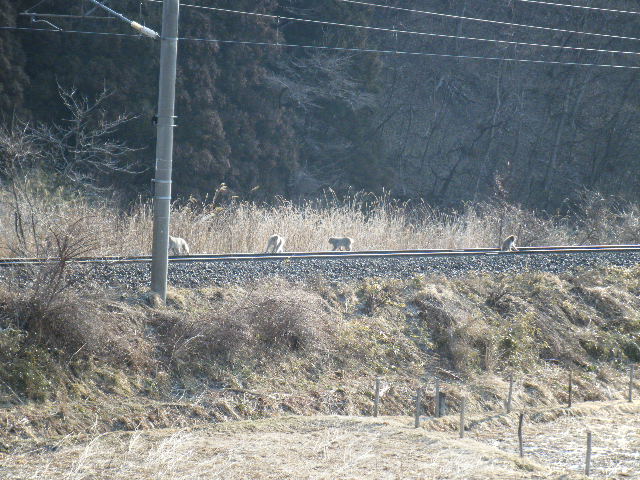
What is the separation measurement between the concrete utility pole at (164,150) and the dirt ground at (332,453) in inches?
112

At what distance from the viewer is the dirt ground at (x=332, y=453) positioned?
7.48 meters

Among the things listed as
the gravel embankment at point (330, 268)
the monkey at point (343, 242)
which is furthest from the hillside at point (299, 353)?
the monkey at point (343, 242)

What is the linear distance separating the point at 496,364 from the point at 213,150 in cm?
1653

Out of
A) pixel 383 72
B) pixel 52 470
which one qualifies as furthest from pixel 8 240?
pixel 383 72

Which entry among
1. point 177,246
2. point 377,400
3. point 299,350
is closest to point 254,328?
point 299,350

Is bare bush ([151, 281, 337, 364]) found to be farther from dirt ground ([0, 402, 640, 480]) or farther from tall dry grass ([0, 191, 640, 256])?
tall dry grass ([0, 191, 640, 256])

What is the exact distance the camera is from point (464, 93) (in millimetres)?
37500

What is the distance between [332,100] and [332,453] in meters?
25.7

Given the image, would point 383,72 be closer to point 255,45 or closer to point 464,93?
point 464,93

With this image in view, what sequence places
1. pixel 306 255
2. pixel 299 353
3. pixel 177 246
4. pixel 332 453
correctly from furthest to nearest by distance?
pixel 306 255 → pixel 177 246 → pixel 299 353 → pixel 332 453

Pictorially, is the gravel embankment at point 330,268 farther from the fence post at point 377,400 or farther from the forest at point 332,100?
the forest at point 332,100

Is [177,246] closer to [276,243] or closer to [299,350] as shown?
[276,243]

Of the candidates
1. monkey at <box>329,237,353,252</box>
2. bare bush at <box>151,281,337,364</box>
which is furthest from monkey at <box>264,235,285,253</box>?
bare bush at <box>151,281,337,364</box>

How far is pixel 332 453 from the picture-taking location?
27.1 feet
